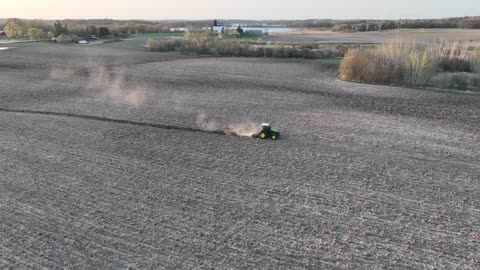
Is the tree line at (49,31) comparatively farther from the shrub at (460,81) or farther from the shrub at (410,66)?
the shrub at (460,81)

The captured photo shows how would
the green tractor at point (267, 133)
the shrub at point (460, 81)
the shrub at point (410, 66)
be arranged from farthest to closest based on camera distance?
1. the shrub at point (410, 66)
2. the shrub at point (460, 81)
3. the green tractor at point (267, 133)

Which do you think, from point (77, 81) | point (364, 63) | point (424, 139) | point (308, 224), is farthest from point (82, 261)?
point (364, 63)

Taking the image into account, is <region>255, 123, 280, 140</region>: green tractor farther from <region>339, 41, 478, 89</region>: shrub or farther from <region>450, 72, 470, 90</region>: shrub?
<region>450, 72, 470, 90</region>: shrub

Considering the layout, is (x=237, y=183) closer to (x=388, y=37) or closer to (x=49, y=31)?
(x=388, y=37)

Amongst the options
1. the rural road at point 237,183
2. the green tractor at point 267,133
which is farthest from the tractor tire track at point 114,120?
the green tractor at point 267,133

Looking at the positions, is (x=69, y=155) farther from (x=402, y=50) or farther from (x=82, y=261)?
(x=402, y=50)

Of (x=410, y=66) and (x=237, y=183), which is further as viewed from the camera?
(x=410, y=66)

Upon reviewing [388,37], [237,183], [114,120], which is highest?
[388,37]

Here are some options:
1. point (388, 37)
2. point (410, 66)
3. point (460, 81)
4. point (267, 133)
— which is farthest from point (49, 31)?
point (267, 133)

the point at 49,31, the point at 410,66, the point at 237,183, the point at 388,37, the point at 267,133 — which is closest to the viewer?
the point at 237,183
